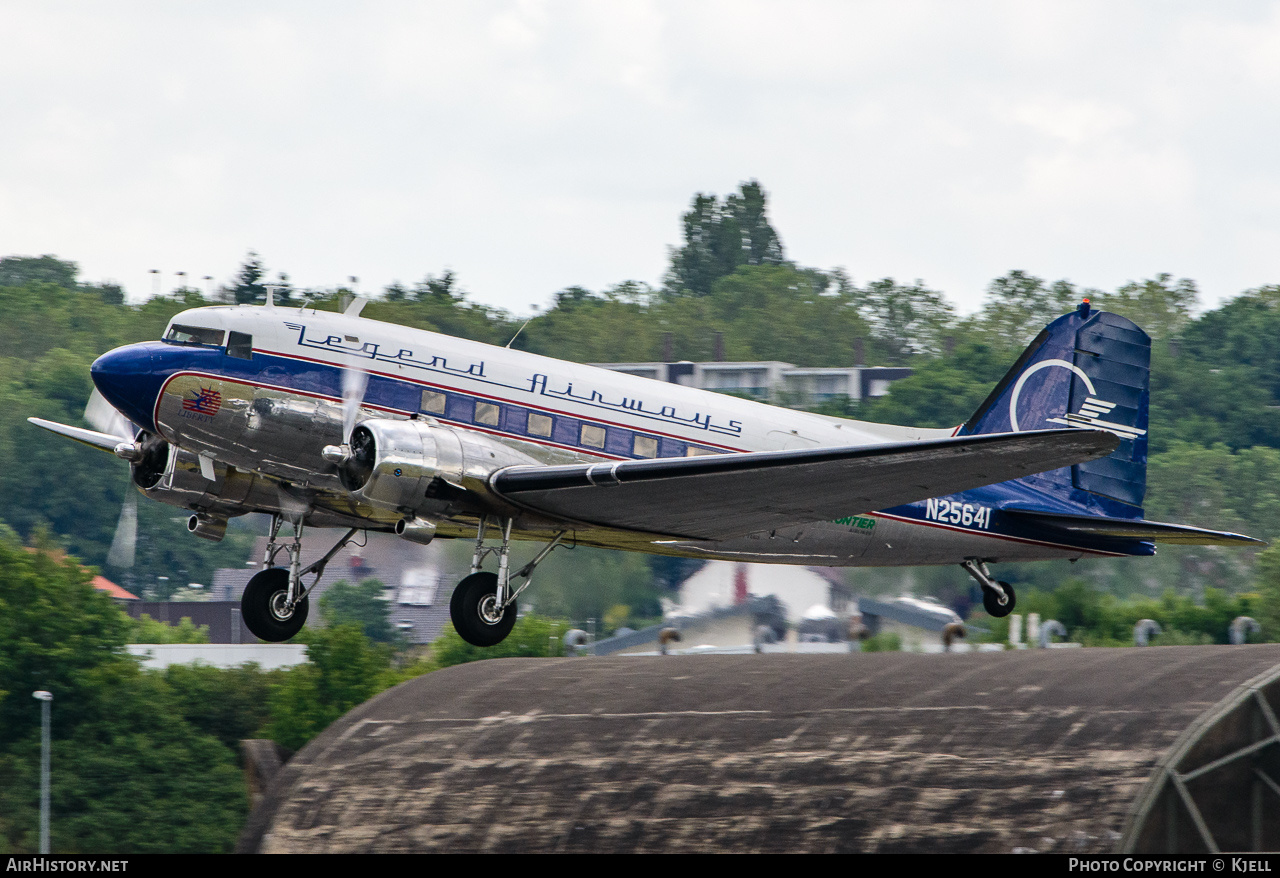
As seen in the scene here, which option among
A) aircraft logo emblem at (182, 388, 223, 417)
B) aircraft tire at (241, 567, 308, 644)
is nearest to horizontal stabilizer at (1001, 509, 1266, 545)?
aircraft tire at (241, 567, 308, 644)

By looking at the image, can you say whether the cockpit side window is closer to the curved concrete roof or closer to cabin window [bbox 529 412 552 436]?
cabin window [bbox 529 412 552 436]

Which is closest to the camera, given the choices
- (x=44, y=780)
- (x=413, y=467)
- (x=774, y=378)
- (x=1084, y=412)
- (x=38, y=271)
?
(x=413, y=467)

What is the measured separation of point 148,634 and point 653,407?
5297 cm

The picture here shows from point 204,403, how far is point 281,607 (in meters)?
3.44

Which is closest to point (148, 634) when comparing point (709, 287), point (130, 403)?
point (130, 403)

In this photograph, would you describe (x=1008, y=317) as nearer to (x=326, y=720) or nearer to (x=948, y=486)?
(x=326, y=720)

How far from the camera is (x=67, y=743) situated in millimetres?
51375

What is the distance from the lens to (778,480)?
62.2 feet

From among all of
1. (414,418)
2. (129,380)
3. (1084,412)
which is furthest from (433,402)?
(1084,412)

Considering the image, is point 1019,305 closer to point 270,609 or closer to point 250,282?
point 250,282

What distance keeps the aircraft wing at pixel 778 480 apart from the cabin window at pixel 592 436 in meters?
0.92

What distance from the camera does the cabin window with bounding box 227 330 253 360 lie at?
19.2 metres

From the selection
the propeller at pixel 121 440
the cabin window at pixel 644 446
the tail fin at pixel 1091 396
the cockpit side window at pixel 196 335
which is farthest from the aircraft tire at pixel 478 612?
the tail fin at pixel 1091 396

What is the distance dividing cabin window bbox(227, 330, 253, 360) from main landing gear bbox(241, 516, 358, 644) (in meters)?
2.62
